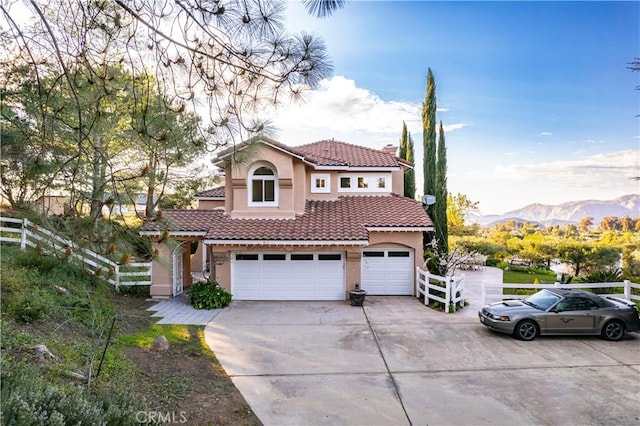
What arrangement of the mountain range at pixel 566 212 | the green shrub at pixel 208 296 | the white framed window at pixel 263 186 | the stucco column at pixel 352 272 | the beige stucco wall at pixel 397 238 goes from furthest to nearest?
the mountain range at pixel 566 212, the white framed window at pixel 263 186, the beige stucco wall at pixel 397 238, the stucco column at pixel 352 272, the green shrub at pixel 208 296

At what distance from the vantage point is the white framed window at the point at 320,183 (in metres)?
16.5

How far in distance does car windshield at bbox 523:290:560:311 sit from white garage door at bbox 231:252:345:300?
6.70 meters

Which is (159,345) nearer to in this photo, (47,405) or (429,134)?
(47,405)

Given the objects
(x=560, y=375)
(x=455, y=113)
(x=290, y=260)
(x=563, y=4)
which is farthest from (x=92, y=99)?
(x=455, y=113)

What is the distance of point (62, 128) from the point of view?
3.56 m

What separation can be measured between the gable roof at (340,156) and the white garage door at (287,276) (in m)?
4.25

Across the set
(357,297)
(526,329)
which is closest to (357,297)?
(357,297)

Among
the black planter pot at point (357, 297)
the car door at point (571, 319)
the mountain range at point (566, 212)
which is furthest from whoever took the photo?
the mountain range at point (566, 212)

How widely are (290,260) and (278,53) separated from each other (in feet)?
35.2

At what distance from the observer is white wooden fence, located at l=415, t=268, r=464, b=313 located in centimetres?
1195

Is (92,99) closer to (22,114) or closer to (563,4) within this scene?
(22,114)

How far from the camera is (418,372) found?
282 inches

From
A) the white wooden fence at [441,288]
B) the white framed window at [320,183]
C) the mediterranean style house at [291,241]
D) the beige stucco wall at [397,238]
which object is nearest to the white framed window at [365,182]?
the white framed window at [320,183]

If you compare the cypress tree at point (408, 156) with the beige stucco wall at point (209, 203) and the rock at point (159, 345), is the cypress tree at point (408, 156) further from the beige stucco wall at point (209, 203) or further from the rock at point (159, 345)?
the rock at point (159, 345)
